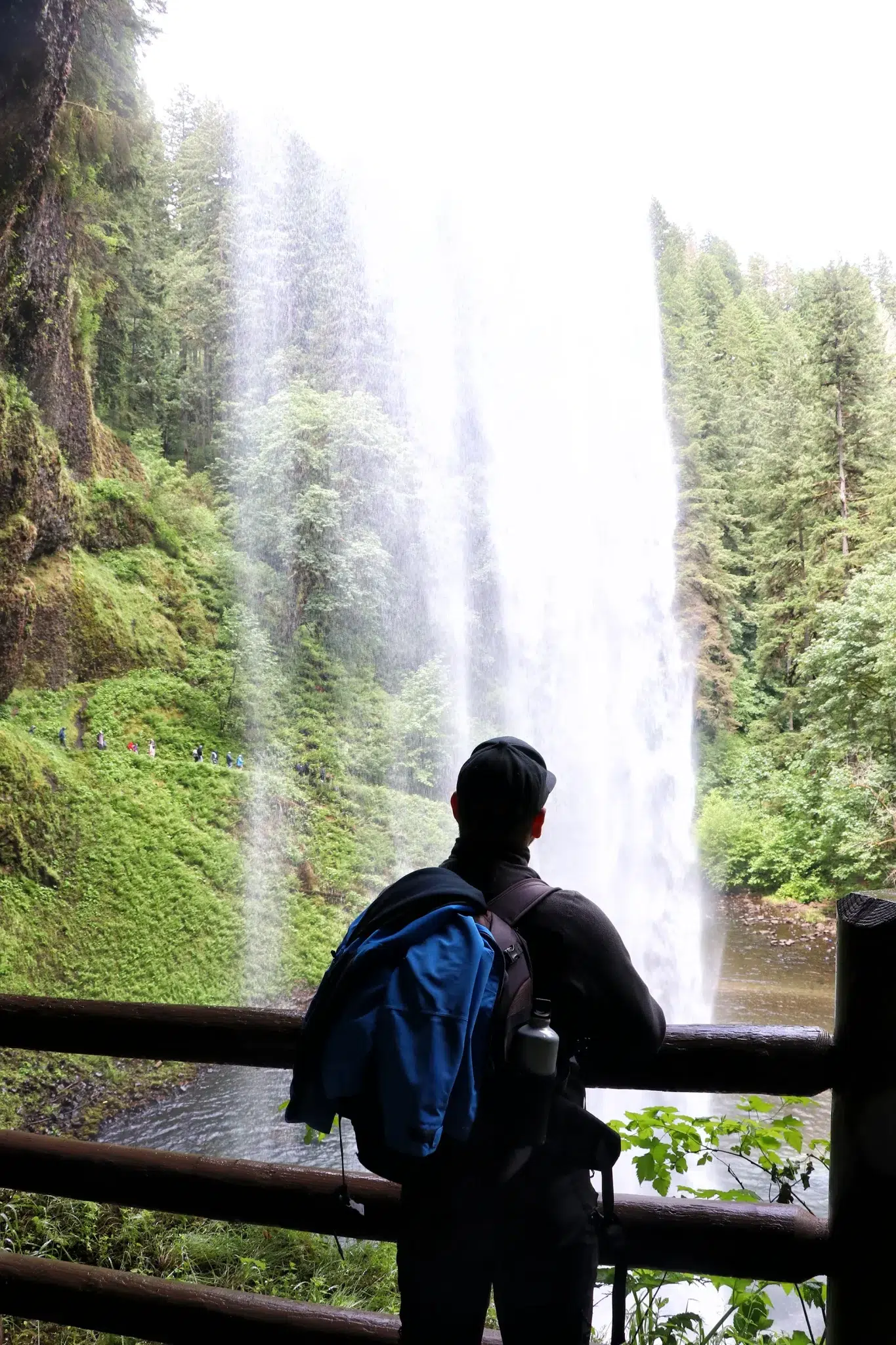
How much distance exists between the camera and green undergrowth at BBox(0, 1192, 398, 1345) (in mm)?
3500

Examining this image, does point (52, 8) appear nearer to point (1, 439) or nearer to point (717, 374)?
point (1, 439)

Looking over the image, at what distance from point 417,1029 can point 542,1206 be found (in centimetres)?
37

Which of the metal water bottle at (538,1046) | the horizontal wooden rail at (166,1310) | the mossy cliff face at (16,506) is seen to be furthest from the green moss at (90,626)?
the metal water bottle at (538,1046)

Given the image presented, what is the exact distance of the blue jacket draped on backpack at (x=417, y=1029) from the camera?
136cm

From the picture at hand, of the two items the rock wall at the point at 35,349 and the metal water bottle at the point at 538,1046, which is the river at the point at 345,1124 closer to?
the metal water bottle at the point at 538,1046

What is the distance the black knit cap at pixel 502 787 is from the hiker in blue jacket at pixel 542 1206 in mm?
116

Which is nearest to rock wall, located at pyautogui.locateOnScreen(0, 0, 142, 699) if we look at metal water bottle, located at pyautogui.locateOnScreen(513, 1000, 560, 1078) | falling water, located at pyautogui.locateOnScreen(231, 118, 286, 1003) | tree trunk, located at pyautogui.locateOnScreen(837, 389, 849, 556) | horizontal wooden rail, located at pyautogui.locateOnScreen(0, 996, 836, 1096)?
falling water, located at pyautogui.locateOnScreen(231, 118, 286, 1003)

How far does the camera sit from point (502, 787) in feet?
5.21

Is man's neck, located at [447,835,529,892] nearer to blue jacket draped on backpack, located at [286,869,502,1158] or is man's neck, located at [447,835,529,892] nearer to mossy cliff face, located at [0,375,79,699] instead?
blue jacket draped on backpack, located at [286,869,502,1158]

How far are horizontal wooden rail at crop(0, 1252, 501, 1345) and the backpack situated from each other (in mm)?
853

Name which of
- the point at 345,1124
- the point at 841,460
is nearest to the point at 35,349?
the point at 345,1124

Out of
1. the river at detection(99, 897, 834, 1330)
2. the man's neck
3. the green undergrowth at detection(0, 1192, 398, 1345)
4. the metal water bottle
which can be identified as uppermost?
the man's neck

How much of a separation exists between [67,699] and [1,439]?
17.2 ft

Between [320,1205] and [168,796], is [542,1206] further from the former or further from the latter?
[168,796]
